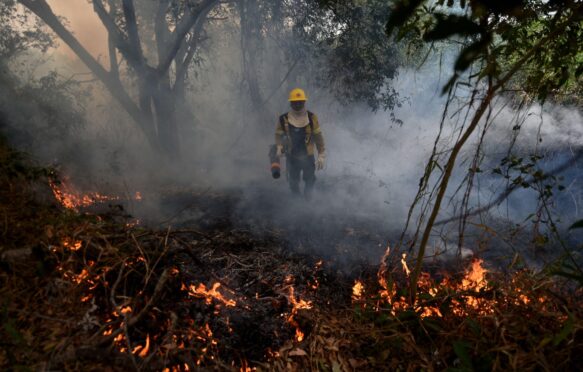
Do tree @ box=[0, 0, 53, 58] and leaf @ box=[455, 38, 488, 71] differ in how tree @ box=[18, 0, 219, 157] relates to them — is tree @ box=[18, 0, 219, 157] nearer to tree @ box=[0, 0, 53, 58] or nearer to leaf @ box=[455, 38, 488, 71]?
tree @ box=[0, 0, 53, 58]

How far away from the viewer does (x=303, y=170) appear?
663 cm

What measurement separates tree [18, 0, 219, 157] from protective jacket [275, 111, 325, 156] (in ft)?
9.86

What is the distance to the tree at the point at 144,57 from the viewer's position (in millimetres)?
6953

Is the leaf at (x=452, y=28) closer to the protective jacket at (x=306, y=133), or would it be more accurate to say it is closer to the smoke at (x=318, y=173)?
the smoke at (x=318, y=173)

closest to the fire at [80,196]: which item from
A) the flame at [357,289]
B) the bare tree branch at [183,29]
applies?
the bare tree branch at [183,29]

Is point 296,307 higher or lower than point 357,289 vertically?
higher

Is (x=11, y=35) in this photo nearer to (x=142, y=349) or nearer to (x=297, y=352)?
(x=142, y=349)

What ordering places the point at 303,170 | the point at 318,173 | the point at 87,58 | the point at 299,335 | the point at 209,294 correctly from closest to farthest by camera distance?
the point at 299,335 < the point at 209,294 < the point at 303,170 < the point at 87,58 < the point at 318,173

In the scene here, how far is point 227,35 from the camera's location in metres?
15.6

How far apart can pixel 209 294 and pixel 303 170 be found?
4401 millimetres

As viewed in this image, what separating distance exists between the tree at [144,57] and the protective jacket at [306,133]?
9.86ft

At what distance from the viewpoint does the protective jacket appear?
20.7 ft

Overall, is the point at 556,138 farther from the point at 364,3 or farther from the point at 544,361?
the point at 544,361

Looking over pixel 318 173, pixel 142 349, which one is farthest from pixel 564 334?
pixel 318 173
